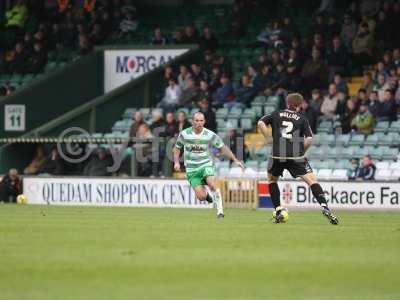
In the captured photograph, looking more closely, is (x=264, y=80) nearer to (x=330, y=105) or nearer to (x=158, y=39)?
(x=330, y=105)

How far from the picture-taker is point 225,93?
31.9m

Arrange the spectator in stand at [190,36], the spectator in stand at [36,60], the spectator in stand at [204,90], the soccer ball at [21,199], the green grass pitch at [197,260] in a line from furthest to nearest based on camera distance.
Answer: the spectator in stand at [36,60] < the spectator in stand at [190,36] < the spectator in stand at [204,90] < the soccer ball at [21,199] < the green grass pitch at [197,260]

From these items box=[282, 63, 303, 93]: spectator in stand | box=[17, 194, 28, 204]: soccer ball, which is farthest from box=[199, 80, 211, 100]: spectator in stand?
box=[17, 194, 28, 204]: soccer ball

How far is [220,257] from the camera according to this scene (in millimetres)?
13469

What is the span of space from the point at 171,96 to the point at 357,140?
249 inches

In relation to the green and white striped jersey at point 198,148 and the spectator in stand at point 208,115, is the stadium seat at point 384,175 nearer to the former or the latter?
the spectator in stand at point 208,115

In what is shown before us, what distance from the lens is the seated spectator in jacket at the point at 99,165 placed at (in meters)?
30.8

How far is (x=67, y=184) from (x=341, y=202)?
7.08 meters

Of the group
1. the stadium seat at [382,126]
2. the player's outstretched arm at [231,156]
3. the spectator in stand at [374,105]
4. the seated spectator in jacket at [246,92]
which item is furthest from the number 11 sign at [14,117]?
the player's outstretched arm at [231,156]

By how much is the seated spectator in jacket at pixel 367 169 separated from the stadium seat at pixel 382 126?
1.83 m

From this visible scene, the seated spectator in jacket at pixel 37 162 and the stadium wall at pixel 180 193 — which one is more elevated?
the seated spectator in jacket at pixel 37 162

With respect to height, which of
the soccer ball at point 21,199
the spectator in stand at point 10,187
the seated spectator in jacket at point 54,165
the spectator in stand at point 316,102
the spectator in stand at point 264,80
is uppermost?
the spectator in stand at point 264,80

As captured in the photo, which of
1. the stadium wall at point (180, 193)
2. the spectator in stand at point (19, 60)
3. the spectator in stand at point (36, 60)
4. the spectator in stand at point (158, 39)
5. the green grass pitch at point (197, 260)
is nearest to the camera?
the green grass pitch at point (197, 260)

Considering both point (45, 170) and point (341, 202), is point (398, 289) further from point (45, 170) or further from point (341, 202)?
point (45, 170)
